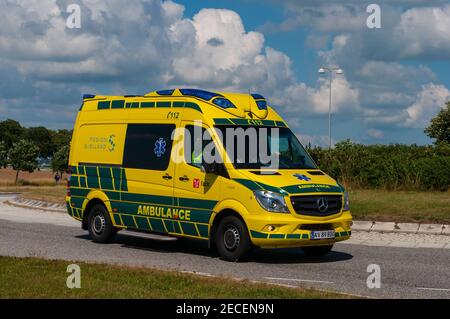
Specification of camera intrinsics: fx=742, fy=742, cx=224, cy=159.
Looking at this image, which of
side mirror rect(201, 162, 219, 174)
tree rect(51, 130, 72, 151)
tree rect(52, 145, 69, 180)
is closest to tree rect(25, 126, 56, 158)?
tree rect(51, 130, 72, 151)

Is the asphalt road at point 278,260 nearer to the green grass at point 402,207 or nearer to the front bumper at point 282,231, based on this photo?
the front bumper at point 282,231

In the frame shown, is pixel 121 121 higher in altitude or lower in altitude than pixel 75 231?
higher

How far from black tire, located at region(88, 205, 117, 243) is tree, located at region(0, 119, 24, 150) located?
107624 mm

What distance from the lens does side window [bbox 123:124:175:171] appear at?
13.1m

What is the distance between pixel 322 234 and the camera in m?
11.8

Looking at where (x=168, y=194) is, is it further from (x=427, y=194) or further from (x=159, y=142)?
(x=427, y=194)

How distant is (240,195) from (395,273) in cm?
263

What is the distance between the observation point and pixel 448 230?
52.6 ft

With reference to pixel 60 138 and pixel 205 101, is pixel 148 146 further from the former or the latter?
pixel 60 138

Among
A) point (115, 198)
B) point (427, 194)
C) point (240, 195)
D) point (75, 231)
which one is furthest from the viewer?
point (427, 194)

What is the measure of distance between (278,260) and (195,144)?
2404mm

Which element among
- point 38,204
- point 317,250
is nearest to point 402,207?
point 317,250

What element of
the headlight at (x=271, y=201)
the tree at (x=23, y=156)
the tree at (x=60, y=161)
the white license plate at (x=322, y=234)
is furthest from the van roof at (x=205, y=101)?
the tree at (x=60, y=161)
